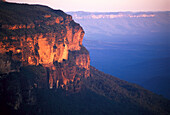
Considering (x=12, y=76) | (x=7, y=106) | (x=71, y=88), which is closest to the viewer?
(x=7, y=106)

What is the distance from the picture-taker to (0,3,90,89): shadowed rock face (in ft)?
125

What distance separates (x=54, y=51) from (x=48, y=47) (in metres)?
1.84

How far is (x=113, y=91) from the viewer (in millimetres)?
54344

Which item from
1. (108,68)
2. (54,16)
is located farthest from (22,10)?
(108,68)

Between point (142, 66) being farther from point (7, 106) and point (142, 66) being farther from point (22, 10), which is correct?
point (7, 106)

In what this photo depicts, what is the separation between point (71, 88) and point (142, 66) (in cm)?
10891

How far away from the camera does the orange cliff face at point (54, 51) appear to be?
127 feet

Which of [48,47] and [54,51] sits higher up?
[48,47]

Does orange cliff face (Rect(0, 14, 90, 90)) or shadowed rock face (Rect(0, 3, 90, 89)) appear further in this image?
orange cliff face (Rect(0, 14, 90, 90))

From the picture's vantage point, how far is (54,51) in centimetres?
4572

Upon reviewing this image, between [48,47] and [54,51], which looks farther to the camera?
[54,51]

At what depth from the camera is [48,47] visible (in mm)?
44312

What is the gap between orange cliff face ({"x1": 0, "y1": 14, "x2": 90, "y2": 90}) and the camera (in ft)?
127

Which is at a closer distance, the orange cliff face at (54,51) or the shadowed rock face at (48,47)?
the shadowed rock face at (48,47)
